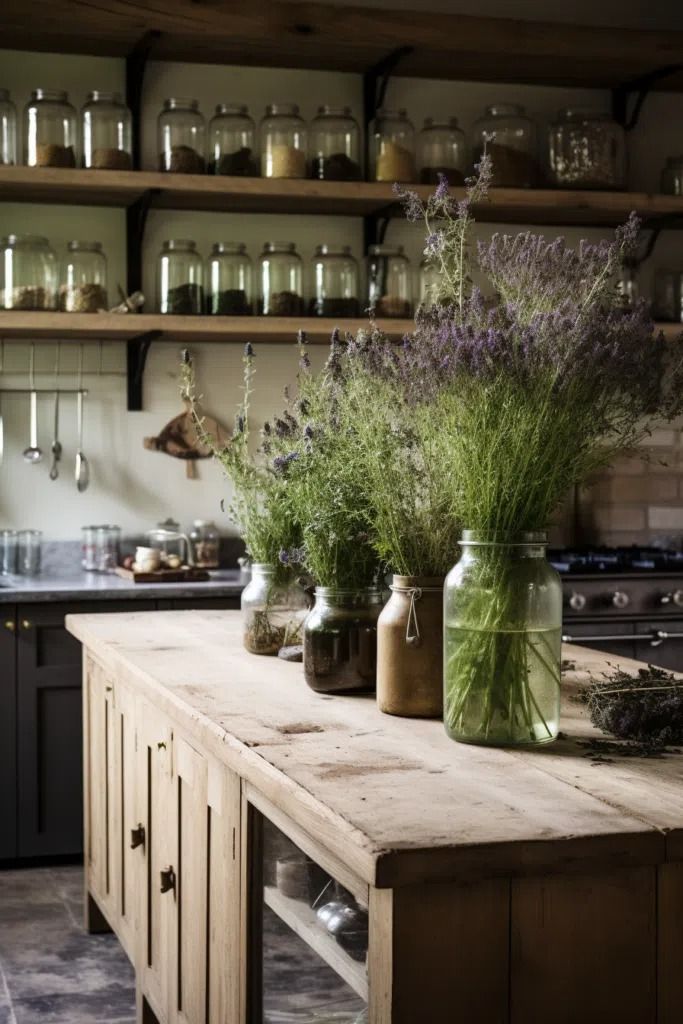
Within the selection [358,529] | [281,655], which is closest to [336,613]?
[358,529]

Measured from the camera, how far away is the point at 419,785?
1.51m

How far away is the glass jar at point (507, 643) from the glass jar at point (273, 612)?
0.86 meters

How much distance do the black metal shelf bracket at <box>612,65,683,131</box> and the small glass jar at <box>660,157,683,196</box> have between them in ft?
0.69

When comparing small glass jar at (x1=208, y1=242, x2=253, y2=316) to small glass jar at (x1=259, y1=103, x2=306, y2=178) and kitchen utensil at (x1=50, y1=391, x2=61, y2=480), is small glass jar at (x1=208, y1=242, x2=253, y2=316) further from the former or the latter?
kitchen utensil at (x1=50, y1=391, x2=61, y2=480)

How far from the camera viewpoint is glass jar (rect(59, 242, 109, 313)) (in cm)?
443

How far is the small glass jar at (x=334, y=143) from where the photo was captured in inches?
184

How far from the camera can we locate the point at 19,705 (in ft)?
13.3

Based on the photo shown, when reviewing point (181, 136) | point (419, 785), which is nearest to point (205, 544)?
point (181, 136)

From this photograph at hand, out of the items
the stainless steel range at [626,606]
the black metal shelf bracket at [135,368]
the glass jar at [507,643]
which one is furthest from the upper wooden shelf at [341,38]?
the glass jar at [507,643]

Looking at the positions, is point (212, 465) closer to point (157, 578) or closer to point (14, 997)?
point (157, 578)

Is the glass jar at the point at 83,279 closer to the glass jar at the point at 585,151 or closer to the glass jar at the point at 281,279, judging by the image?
the glass jar at the point at 281,279

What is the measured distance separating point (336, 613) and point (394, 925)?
886mm

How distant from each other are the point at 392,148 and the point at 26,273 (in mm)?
1337

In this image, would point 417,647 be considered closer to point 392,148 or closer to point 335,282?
point 335,282
